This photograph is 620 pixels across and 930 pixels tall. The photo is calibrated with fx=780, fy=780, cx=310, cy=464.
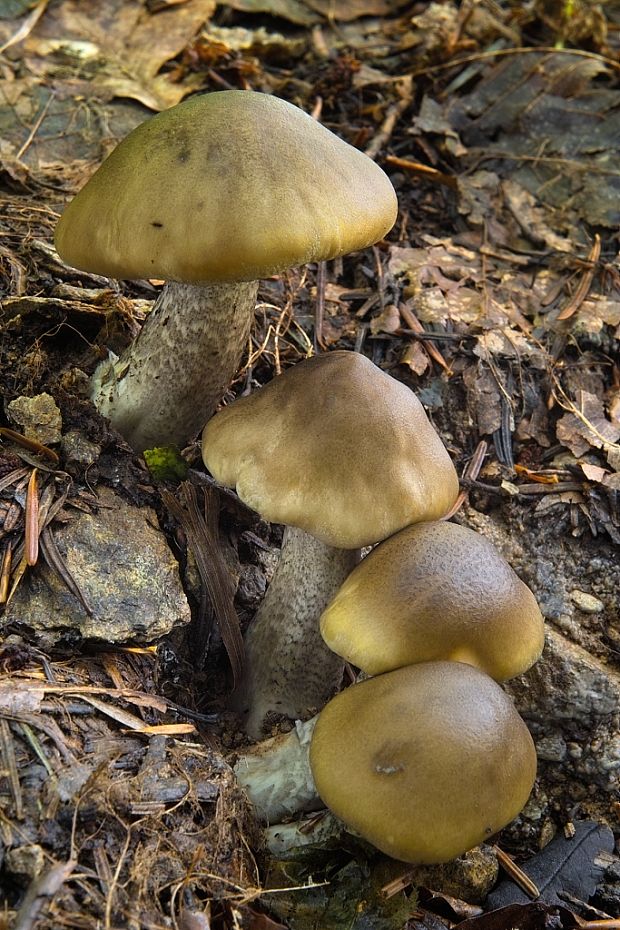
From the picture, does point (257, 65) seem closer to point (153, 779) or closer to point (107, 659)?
point (107, 659)

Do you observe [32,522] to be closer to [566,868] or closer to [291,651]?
[291,651]

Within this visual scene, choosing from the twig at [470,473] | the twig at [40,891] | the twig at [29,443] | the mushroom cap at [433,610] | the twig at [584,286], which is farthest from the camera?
the twig at [584,286]

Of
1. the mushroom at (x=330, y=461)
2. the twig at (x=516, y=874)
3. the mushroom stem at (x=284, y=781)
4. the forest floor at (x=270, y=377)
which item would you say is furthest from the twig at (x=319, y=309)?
the twig at (x=516, y=874)

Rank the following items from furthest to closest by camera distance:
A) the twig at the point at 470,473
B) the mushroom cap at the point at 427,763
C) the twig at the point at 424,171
Answer: 1. the twig at the point at 424,171
2. the twig at the point at 470,473
3. the mushroom cap at the point at 427,763

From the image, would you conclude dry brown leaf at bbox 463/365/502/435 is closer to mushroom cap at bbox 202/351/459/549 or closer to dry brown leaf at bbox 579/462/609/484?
dry brown leaf at bbox 579/462/609/484

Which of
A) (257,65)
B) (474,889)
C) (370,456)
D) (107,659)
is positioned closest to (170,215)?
(370,456)

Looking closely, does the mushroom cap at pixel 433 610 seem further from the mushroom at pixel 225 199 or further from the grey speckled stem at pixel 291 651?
the mushroom at pixel 225 199

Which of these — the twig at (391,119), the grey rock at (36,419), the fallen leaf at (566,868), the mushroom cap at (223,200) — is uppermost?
the mushroom cap at (223,200)

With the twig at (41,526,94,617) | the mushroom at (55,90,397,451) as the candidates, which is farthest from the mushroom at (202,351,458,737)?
the twig at (41,526,94,617)
